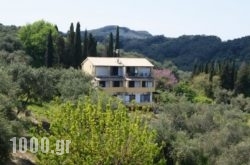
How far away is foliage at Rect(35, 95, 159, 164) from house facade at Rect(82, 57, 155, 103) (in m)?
43.7

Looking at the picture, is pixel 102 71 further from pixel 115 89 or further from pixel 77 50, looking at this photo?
pixel 77 50

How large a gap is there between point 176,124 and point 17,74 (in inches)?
572

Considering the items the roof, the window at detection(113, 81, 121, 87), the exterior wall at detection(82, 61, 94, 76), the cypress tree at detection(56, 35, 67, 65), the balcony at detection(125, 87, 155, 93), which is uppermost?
the cypress tree at detection(56, 35, 67, 65)

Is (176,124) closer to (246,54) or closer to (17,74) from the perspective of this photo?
(17,74)

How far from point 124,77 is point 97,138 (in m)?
46.3

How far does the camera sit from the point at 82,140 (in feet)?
55.1

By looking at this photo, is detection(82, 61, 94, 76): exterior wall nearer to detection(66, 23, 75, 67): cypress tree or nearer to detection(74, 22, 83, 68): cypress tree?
detection(74, 22, 83, 68): cypress tree

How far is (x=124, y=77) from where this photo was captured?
63.2 meters

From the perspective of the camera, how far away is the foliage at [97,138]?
1677cm

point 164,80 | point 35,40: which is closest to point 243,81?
point 164,80

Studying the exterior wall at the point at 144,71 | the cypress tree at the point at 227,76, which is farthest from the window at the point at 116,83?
the cypress tree at the point at 227,76

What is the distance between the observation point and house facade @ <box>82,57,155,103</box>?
204 ft

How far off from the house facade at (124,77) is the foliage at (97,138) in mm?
43711

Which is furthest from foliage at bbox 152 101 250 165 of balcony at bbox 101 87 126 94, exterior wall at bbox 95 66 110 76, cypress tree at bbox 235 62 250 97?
cypress tree at bbox 235 62 250 97
